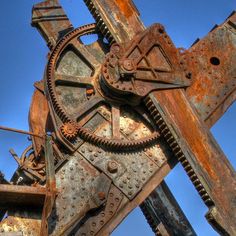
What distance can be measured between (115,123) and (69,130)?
77 cm

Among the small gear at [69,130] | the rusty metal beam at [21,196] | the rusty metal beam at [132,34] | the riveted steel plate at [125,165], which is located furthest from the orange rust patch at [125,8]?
the rusty metal beam at [21,196]

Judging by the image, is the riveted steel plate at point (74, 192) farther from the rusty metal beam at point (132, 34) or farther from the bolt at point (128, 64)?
the rusty metal beam at point (132, 34)

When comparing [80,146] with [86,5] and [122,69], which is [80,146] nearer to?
[122,69]

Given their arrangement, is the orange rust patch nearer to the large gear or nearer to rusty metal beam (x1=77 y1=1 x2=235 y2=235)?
rusty metal beam (x1=77 y1=1 x2=235 y2=235)

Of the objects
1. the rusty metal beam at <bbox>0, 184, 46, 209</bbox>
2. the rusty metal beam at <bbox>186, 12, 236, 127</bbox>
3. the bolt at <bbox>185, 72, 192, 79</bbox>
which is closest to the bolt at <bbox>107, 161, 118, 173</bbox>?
the rusty metal beam at <bbox>0, 184, 46, 209</bbox>

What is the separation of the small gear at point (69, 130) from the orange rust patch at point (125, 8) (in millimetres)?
2377

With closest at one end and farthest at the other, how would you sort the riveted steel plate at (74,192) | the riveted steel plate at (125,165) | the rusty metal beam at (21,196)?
the rusty metal beam at (21,196)
the riveted steel plate at (74,192)
the riveted steel plate at (125,165)

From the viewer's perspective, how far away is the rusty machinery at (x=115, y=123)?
328 inches

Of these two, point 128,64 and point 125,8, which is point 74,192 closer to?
point 128,64

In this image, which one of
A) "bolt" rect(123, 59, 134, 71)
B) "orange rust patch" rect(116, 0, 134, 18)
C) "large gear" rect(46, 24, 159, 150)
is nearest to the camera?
"large gear" rect(46, 24, 159, 150)

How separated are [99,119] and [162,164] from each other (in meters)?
1.16

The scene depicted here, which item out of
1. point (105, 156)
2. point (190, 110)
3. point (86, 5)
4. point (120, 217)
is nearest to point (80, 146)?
point (105, 156)

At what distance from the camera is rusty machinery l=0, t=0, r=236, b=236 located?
27.3ft

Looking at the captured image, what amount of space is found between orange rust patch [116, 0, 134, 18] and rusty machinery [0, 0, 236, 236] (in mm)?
23
